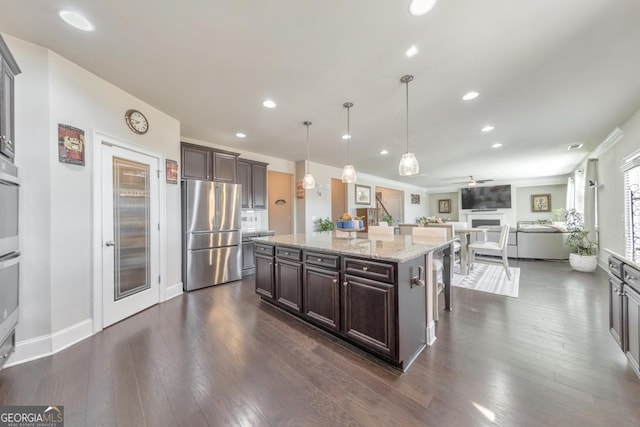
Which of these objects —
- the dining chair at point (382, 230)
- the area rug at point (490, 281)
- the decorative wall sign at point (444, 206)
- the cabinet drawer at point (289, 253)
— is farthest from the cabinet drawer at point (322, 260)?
the decorative wall sign at point (444, 206)

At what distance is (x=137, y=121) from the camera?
292 cm

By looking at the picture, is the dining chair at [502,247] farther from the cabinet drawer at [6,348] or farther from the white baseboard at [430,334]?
the cabinet drawer at [6,348]

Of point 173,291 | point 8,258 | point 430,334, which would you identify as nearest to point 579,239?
point 430,334

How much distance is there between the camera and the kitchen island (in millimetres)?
1794

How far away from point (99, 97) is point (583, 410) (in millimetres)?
4773

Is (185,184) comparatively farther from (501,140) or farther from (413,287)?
(501,140)

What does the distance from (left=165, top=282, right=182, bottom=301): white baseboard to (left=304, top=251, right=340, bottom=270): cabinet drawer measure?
91.7 inches

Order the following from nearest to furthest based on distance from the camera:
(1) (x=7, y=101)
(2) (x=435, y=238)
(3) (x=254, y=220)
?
1. (1) (x=7, y=101)
2. (2) (x=435, y=238)
3. (3) (x=254, y=220)

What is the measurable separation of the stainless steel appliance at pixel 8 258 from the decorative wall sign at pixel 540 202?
1325 centimetres

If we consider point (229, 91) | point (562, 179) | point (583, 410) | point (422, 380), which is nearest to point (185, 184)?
point (229, 91)

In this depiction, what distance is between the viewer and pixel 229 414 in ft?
4.65

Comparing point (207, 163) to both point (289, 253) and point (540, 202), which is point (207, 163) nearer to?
point (289, 253)

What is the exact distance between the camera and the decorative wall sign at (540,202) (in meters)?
9.09

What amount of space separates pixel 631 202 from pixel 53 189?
6564mm
